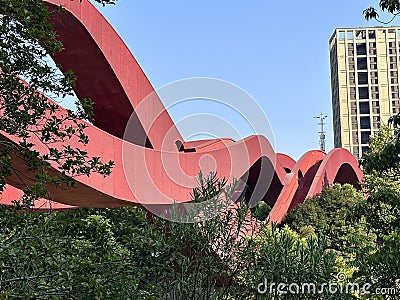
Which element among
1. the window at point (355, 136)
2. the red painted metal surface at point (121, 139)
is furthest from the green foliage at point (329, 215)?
the window at point (355, 136)

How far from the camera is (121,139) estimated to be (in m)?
9.90

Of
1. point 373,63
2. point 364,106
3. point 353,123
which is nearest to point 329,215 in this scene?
A: point 353,123

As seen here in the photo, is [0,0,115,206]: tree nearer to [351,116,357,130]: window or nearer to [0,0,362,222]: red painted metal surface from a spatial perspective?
[0,0,362,222]: red painted metal surface

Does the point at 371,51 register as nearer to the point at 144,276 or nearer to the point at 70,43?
the point at 70,43

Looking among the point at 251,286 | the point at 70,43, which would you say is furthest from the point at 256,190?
the point at 251,286

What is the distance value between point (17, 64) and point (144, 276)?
1.65m

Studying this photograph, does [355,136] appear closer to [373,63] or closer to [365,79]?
[365,79]

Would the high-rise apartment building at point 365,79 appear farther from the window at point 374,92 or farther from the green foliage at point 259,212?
the green foliage at point 259,212

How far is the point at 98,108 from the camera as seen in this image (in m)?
12.9

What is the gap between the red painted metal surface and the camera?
360 inches

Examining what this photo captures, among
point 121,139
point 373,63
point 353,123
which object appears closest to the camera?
point 121,139

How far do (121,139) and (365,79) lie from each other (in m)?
69.1

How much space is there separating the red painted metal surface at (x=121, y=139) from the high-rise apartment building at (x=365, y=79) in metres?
60.2

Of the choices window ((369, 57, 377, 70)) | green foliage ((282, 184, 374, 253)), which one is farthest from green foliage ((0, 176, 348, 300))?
window ((369, 57, 377, 70))
